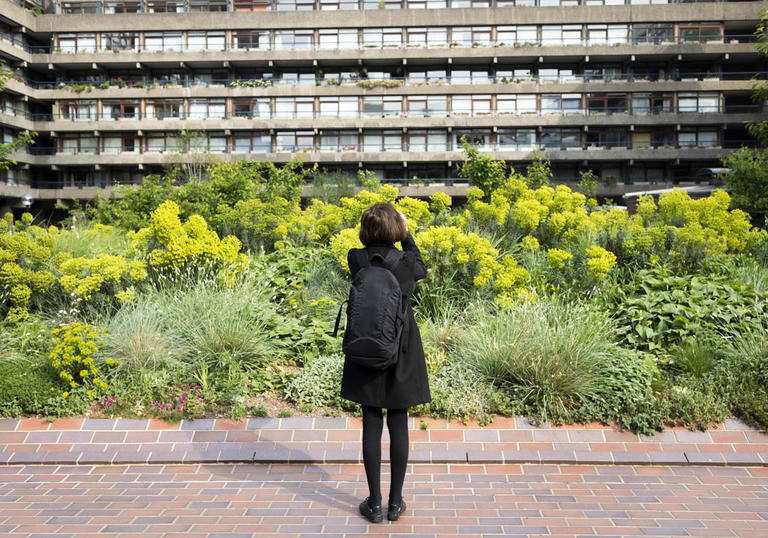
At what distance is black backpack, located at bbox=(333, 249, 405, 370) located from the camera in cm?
411

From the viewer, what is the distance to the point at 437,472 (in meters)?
5.36

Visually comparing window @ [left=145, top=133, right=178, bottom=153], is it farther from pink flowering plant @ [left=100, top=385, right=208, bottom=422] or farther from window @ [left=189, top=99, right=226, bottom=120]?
pink flowering plant @ [left=100, top=385, right=208, bottom=422]

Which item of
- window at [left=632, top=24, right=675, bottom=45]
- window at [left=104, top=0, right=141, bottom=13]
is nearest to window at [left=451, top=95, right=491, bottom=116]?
window at [left=632, top=24, right=675, bottom=45]

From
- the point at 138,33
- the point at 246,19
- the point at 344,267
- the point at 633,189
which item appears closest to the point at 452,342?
the point at 344,267

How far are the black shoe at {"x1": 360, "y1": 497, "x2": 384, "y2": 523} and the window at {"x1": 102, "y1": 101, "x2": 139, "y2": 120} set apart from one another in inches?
1992

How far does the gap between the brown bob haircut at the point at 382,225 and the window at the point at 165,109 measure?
159ft

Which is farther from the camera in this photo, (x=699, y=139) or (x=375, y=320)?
(x=699, y=139)

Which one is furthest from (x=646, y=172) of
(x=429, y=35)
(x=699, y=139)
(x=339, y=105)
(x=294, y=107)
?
(x=294, y=107)

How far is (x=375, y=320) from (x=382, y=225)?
707 mm

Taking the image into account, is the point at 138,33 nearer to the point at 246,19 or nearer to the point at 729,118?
the point at 246,19

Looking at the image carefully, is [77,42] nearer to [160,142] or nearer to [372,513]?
[160,142]

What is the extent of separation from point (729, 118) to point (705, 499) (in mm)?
49585

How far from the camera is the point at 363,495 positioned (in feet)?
16.0

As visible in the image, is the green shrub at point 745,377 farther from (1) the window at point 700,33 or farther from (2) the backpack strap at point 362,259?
(1) the window at point 700,33
